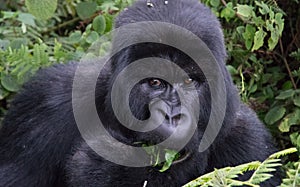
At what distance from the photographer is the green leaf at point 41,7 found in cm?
358

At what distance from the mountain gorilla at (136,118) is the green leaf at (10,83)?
261 millimetres

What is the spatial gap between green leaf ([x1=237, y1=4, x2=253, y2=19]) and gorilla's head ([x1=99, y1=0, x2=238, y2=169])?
706mm

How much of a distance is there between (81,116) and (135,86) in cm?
46

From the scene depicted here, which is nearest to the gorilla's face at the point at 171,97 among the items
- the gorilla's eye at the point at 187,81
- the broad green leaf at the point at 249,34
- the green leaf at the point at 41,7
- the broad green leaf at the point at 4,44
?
the gorilla's eye at the point at 187,81

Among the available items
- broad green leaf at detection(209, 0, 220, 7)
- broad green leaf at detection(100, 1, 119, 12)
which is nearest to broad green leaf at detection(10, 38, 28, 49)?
broad green leaf at detection(100, 1, 119, 12)

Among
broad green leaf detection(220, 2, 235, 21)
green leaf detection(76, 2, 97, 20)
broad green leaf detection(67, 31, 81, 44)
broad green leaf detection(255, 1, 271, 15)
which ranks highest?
broad green leaf detection(255, 1, 271, 15)

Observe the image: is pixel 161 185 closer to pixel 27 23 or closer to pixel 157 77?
pixel 157 77

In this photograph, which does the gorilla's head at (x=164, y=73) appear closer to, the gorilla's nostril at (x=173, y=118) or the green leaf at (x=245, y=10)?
the gorilla's nostril at (x=173, y=118)

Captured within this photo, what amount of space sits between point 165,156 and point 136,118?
0.19 meters

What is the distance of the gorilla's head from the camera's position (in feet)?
9.82

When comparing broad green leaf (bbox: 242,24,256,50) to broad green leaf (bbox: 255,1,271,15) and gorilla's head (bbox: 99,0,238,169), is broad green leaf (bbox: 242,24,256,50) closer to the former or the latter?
broad green leaf (bbox: 255,1,271,15)

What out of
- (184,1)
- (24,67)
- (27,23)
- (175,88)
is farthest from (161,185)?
(27,23)

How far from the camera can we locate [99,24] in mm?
4070

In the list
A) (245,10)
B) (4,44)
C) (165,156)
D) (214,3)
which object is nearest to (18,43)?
(4,44)
